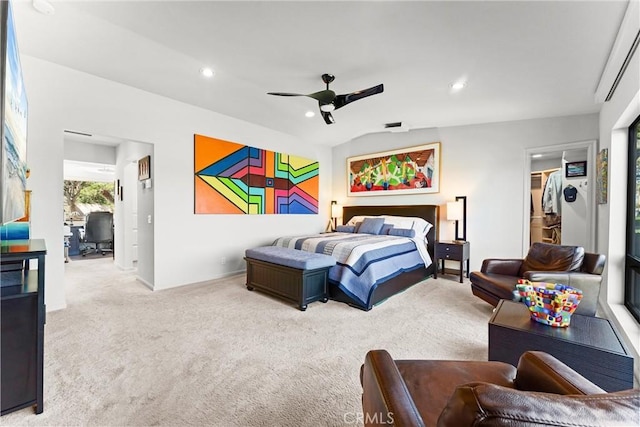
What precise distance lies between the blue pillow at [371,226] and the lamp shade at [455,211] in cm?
114

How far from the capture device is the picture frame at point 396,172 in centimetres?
520

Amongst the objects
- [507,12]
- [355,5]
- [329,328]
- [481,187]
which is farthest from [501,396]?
[481,187]

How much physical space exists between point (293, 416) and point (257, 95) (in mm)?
3782

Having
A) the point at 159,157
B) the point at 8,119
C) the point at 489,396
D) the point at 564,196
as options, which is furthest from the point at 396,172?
the point at 489,396

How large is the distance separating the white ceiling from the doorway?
74 centimetres

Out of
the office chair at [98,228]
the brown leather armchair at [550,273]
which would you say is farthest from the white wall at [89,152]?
the brown leather armchair at [550,273]

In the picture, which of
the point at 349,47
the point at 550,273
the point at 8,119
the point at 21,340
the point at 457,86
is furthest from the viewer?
the point at 457,86

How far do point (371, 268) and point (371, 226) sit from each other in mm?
1814

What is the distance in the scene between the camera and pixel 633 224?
2.80m

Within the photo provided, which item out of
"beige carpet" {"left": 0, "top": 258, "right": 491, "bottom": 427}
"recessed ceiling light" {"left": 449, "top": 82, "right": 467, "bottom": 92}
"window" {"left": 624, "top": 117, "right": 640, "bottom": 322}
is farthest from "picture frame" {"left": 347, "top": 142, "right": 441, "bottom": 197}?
"window" {"left": 624, "top": 117, "right": 640, "bottom": 322}

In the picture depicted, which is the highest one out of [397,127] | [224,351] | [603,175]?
[397,127]

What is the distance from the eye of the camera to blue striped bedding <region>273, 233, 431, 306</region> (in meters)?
3.27

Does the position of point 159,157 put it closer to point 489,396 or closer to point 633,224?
point 489,396

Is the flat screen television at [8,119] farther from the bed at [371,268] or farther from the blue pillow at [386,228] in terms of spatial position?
the blue pillow at [386,228]
